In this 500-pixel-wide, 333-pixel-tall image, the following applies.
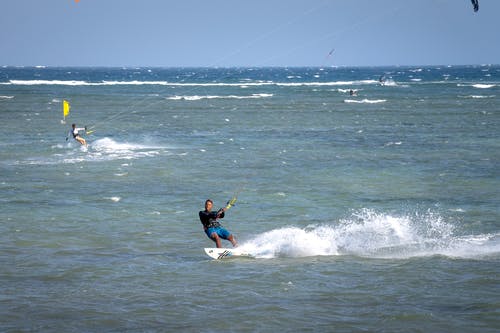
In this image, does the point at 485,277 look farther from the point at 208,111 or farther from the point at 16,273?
the point at 208,111

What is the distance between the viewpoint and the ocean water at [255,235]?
12.8 m

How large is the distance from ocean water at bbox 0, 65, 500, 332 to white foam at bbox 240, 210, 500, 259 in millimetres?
57

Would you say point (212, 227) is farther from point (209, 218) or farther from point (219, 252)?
point (219, 252)

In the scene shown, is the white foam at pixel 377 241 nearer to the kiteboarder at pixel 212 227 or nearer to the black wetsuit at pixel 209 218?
the kiteboarder at pixel 212 227

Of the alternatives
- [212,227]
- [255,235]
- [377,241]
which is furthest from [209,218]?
[377,241]

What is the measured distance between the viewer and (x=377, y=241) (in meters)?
18.4

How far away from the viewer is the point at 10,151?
35.8m

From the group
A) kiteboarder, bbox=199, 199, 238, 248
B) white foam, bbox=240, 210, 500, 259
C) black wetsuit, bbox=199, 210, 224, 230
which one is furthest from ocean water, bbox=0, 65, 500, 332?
black wetsuit, bbox=199, 210, 224, 230

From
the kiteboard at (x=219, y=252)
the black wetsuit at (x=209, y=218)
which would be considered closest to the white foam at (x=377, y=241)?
the kiteboard at (x=219, y=252)

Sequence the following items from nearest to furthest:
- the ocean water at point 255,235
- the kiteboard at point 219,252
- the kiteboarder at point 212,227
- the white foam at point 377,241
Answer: the ocean water at point 255,235
the kiteboard at point 219,252
the kiteboarder at point 212,227
the white foam at point 377,241

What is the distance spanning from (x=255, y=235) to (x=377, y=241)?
3099mm

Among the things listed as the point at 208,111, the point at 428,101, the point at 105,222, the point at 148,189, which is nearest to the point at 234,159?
the point at 148,189

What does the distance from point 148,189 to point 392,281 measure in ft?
41.2

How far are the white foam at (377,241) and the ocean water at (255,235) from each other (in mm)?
57
